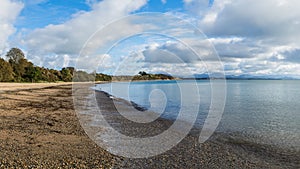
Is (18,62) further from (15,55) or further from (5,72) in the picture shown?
(5,72)

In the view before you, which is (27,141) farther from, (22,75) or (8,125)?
(22,75)

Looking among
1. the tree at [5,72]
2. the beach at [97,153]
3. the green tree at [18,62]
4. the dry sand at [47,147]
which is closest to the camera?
the dry sand at [47,147]

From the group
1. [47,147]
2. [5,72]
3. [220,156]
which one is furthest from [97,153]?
[5,72]

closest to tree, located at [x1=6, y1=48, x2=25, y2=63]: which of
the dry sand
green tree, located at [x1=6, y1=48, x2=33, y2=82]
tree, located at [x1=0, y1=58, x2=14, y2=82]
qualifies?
green tree, located at [x1=6, y1=48, x2=33, y2=82]

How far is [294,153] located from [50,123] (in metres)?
14.4

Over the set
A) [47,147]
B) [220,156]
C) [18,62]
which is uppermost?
[18,62]

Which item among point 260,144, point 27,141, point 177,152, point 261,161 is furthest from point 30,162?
point 260,144

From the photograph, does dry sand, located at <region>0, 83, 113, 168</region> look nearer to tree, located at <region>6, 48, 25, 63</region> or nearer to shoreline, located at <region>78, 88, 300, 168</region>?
shoreline, located at <region>78, 88, 300, 168</region>

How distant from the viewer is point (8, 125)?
47.5 feet

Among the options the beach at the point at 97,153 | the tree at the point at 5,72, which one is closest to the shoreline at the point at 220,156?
the beach at the point at 97,153

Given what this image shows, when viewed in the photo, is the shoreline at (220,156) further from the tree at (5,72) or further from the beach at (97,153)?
the tree at (5,72)

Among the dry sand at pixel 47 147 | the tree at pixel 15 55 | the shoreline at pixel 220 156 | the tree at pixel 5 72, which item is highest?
the tree at pixel 15 55

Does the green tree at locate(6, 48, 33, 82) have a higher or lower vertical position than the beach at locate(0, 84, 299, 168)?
higher

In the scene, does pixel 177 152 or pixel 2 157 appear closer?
pixel 2 157
